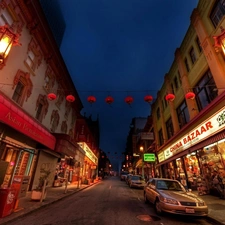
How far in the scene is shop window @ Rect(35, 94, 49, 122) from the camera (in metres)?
14.6

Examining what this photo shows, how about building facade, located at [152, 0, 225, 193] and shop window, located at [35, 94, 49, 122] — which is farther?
shop window, located at [35, 94, 49, 122]

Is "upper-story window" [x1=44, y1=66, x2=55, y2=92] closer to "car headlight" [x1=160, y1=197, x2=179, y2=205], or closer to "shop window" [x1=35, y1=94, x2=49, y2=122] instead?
"shop window" [x1=35, y1=94, x2=49, y2=122]

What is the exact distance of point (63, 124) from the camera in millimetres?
21297

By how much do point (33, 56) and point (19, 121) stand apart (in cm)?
735

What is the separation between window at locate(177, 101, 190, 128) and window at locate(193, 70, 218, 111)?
2445 millimetres

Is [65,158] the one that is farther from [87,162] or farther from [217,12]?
[217,12]

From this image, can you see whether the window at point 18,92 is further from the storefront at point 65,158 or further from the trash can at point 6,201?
the trash can at point 6,201

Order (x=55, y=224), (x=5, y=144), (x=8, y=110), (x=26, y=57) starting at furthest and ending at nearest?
1. (x=26, y=57)
2. (x=5, y=144)
3. (x=8, y=110)
4. (x=55, y=224)

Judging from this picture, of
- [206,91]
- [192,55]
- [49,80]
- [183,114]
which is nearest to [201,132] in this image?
[206,91]

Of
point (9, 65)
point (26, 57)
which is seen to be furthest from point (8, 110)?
point (26, 57)

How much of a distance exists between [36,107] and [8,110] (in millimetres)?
5912

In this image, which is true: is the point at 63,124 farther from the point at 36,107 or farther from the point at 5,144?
the point at 5,144

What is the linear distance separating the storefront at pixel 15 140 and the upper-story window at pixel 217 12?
15659mm

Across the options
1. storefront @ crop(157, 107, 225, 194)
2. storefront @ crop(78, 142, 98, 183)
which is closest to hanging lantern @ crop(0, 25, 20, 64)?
storefront @ crop(157, 107, 225, 194)
